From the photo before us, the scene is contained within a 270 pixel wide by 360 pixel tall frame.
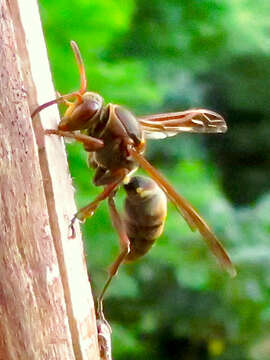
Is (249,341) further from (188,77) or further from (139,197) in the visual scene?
(139,197)

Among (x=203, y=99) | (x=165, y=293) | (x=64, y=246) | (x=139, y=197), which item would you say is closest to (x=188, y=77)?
(x=203, y=99)

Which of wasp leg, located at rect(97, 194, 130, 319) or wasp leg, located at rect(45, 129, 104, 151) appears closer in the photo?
wasp leg, located at rect(45, 129, 104, 151)

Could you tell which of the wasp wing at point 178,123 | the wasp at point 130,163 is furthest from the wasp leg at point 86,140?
the wasp wing at point 178,123

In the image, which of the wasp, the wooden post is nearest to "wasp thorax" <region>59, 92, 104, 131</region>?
the wasp

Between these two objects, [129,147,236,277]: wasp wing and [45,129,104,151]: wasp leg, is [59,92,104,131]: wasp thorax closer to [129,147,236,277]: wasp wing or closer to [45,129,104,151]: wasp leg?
[45,129,104,151]: wasp leg

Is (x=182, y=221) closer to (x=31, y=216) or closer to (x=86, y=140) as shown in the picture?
(x=86, y=140)

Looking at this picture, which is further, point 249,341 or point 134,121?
point 249,341
